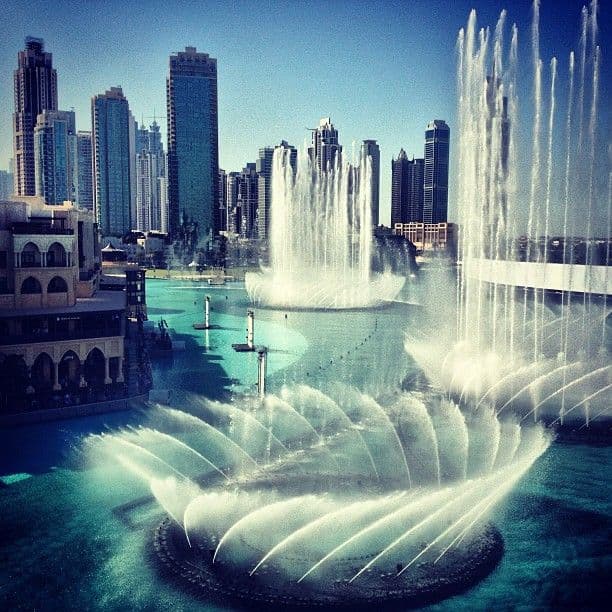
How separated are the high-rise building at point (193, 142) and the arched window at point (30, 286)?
339 ft

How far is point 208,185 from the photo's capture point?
12962cm

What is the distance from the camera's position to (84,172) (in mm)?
131375

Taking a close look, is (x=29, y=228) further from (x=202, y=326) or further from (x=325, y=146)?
(x=325, y=146)

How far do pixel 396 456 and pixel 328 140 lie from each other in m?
95.7

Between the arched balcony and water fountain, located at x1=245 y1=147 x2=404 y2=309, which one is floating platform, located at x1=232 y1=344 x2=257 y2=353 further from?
water fountain, located at x1=245 y1=147 x2=404 y2=309

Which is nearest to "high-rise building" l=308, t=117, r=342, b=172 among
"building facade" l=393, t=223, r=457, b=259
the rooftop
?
"building facade" l=393, t=223, r=457, b=259

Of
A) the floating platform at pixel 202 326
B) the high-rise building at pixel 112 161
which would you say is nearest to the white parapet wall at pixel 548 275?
the floating platform at pixel 202 326

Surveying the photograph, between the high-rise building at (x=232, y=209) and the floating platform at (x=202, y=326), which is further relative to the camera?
the high-rise building at (x=232, y=209)

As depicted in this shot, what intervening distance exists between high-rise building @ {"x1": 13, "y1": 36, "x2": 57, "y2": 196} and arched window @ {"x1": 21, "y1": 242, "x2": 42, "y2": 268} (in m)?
107

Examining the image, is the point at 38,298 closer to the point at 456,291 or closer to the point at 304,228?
the point at 304,228

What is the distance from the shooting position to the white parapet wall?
91.0 ft

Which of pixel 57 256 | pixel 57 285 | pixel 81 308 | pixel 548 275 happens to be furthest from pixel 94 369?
pixel 548 275

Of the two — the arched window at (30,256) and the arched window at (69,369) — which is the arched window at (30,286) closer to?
the arched window at (30,256)

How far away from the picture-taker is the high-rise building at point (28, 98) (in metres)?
123
